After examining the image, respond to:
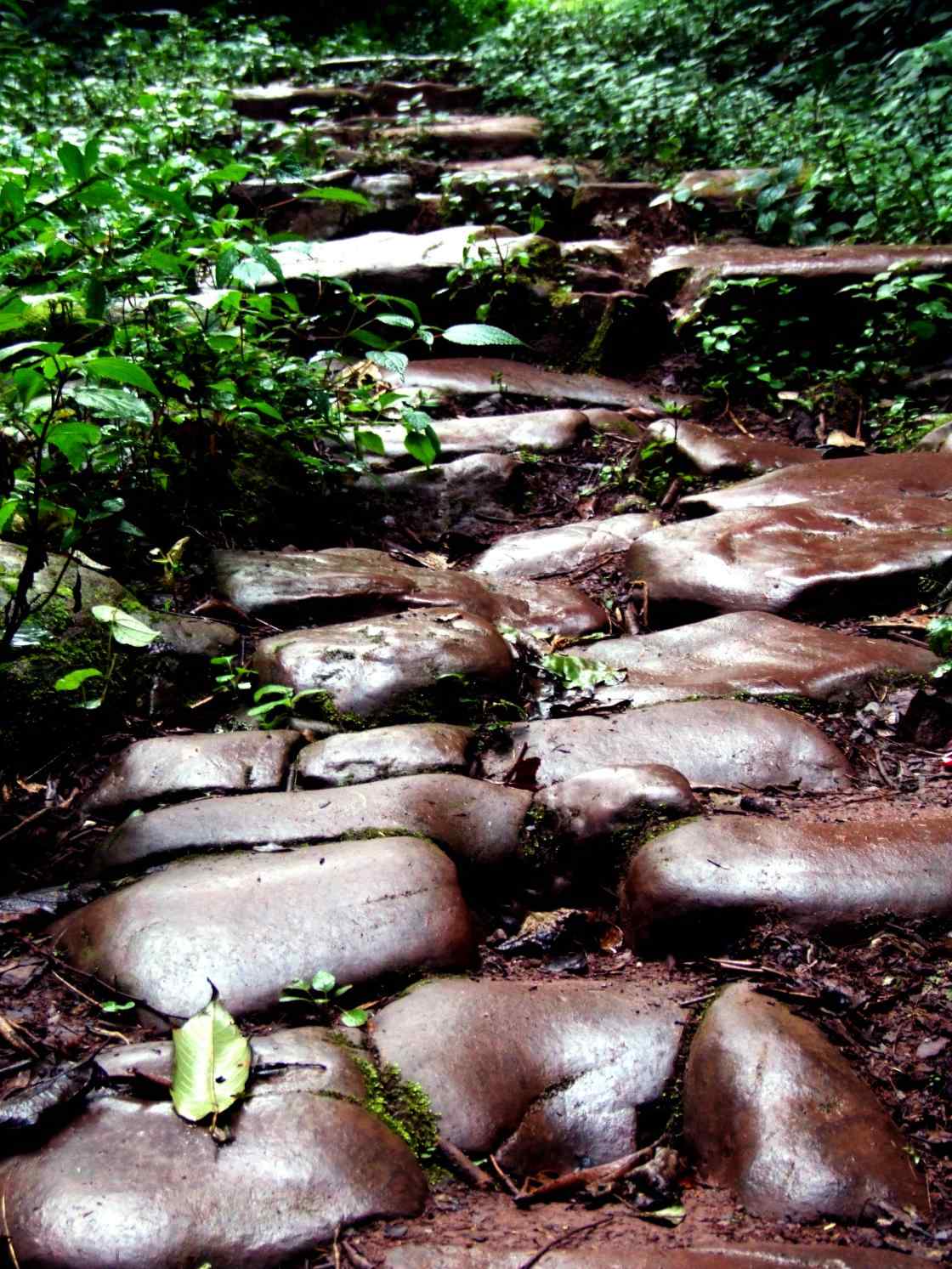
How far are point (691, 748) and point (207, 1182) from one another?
1657mm

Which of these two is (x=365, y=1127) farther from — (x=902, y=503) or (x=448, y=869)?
(x=902, y=503)

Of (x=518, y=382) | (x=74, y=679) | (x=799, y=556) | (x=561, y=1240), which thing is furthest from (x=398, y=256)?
(x=561, y=1240)

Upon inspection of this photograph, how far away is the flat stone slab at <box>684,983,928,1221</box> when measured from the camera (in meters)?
1.51

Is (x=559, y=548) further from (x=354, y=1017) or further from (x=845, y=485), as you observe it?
(x=354, y=1017)

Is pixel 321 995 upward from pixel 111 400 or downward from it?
downward

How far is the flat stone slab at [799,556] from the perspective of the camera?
3529mm

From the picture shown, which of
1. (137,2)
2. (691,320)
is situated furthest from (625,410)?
(137,2)

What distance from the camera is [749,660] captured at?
315 centimetres

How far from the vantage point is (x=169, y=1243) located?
1.38 m

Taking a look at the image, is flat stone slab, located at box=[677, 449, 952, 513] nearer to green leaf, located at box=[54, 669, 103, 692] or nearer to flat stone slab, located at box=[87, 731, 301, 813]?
flat stone slab, located at box=[87, 731, 301, 813]

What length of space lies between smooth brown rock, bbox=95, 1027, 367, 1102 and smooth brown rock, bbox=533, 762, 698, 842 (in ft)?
2.72

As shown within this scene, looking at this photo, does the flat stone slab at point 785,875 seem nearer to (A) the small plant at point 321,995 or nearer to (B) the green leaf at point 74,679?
(A) the small plant at point 321,995

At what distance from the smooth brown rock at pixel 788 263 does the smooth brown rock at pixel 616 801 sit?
14.4ft

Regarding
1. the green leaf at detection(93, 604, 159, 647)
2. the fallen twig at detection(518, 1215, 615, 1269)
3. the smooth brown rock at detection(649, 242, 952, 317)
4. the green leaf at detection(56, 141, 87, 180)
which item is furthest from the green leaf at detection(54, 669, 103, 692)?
the smooth brown rock at detection(649, 242, 952, 317)
